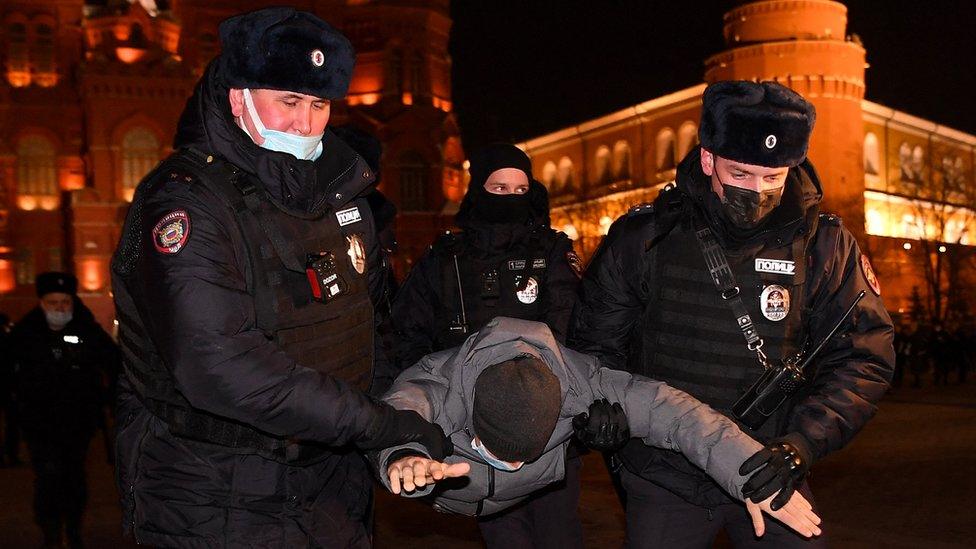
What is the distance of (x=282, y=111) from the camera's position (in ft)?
10.3

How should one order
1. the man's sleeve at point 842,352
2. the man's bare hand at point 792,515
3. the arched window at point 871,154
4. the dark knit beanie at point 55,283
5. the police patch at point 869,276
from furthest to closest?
the arched window at point 871,154 < the dark knit beanie at point 55,283 < the police patch at point 869,276 < the man's sleeve at point 842,352 < the man's bare hand at point 792,515

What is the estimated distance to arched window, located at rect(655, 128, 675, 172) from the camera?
6525 centimetres

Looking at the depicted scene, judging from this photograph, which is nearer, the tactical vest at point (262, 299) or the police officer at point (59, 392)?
the tactical vest at point (262, 299)

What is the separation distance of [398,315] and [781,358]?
2535 millimetres

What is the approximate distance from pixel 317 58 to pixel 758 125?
159 centimetres

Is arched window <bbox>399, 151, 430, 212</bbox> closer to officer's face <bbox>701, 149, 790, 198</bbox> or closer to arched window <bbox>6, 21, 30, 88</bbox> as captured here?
arched window <bbox>6, 21, 30, 88</bbox>

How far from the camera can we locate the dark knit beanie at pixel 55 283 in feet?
26.1

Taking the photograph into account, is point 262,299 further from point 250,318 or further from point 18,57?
point 18,57

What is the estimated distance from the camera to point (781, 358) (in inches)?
148

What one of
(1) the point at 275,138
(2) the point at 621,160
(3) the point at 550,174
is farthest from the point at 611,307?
(3) the point at 550,174

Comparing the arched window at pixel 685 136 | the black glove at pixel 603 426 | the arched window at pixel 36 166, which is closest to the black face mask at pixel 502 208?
the black glove at pixel 603 426

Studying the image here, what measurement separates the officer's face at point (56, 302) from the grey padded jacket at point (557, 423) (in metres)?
5.56

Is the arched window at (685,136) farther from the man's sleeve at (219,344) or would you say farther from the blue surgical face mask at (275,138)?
the man's sleeve at (219,344)

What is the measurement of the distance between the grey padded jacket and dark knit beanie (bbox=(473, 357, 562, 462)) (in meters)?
0.10
